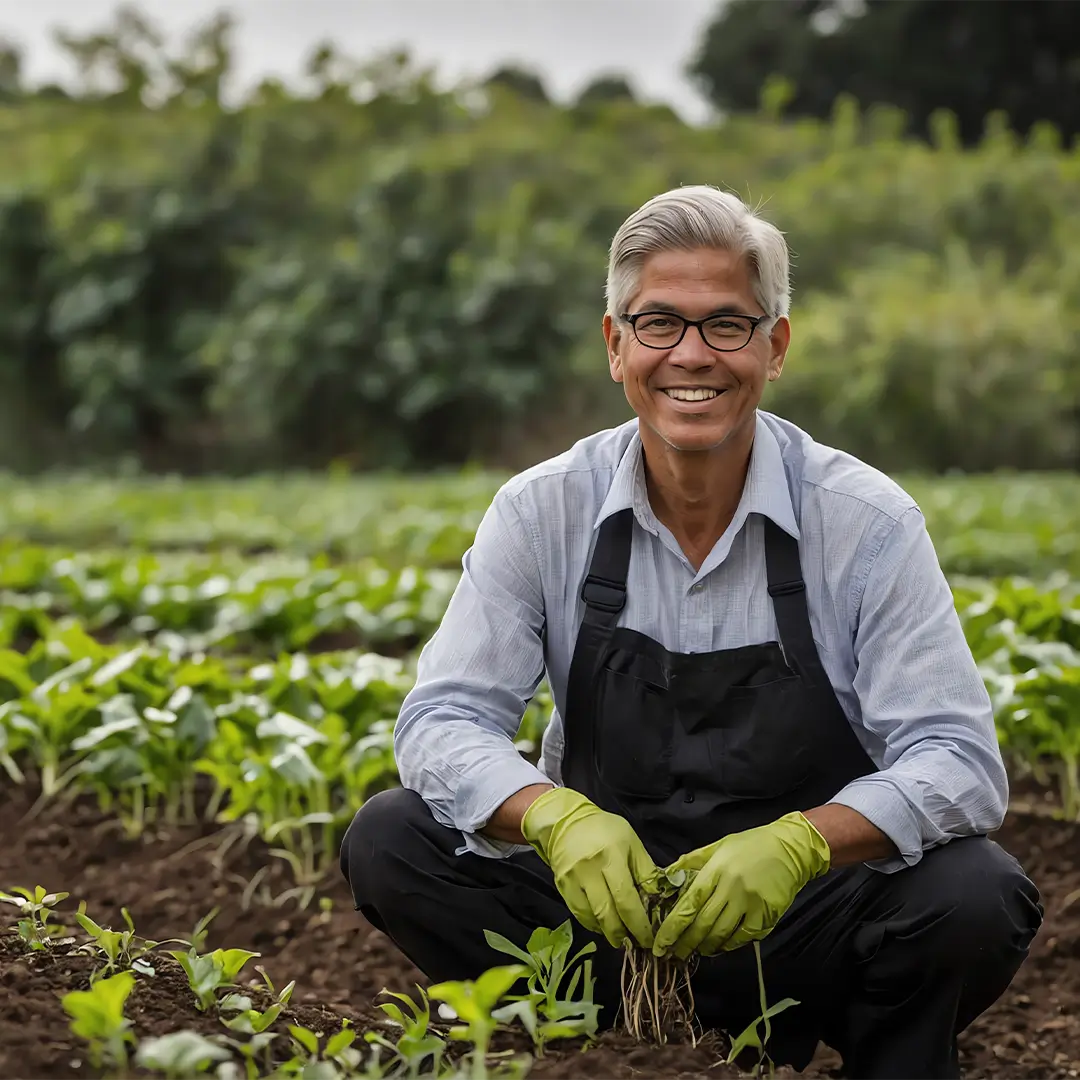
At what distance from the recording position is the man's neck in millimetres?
2422

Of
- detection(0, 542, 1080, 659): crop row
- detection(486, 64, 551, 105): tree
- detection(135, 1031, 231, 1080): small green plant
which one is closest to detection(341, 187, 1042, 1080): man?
detection(135, 1031, 231, 1080): small green plant

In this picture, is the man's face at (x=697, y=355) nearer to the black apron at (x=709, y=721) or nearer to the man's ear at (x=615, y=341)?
the man's ear at (x=615, y=341)

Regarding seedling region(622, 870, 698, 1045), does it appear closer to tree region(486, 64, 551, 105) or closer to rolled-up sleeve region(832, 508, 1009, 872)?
rolled-up sleeve region(832, 508, 1009, 872)

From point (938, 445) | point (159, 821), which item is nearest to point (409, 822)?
point (159, 821)

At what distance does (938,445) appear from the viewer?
13727 mm

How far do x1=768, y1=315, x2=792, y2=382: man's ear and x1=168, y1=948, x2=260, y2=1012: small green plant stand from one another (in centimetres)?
124

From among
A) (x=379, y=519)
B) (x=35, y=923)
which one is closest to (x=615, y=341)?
(x=35, y=923)

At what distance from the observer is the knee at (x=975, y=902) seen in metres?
2.15

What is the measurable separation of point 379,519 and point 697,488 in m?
6.27

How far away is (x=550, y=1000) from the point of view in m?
1.94

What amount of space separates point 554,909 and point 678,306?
3.25 ft

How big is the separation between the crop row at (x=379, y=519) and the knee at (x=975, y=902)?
4447mm

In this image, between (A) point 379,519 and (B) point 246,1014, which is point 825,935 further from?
(A) point 379,519

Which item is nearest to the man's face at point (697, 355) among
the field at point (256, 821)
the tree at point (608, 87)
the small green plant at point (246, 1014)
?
the field at point (256, 821)
